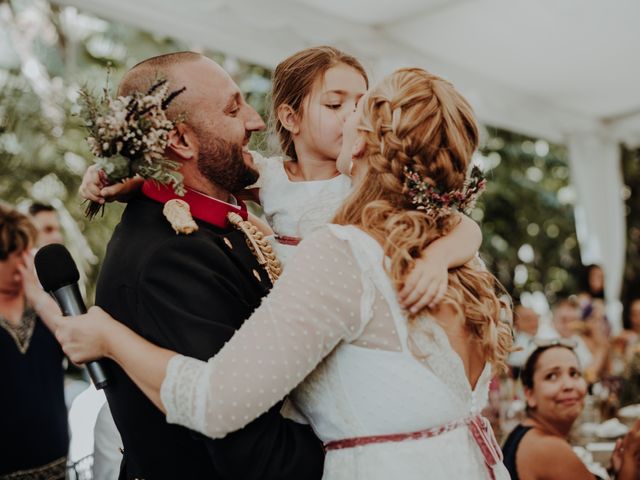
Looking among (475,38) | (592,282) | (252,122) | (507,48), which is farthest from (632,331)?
(252,122)

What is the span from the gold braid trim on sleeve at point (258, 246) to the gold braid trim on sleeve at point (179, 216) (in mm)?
161

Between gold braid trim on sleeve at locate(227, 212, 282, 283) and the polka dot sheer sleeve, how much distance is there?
37 centimetres

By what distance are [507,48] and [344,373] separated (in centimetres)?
621

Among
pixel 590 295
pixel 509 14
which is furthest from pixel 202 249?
pixel 590 295

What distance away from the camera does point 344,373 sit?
1.69 meters

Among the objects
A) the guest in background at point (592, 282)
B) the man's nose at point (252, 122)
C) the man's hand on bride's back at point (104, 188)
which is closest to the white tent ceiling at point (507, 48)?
the guest in background at point (592, 282)

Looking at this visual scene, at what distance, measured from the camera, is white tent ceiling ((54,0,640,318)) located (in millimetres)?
5398

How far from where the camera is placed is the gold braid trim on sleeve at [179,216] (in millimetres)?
1802

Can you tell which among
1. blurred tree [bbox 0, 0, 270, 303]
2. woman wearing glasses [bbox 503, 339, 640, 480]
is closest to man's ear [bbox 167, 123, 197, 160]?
woman wearing glasses [bbox 503, 339, 640, 480]

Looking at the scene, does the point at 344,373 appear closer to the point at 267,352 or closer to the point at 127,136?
the point at 267,352

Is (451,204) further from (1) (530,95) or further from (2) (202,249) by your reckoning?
(1) (530,95)

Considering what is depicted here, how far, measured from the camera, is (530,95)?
8.81 metres

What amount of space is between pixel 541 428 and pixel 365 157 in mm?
2002

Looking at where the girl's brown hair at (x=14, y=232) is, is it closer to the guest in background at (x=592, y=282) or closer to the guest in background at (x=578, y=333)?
the guest in background at (x=578, y=333)
